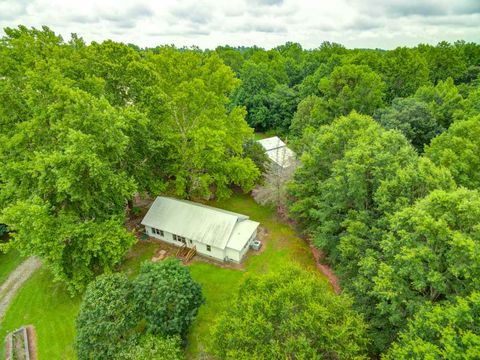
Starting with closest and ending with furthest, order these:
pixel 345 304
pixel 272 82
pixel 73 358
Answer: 1. pixel 345 304
2. pixel 73 358
3. pixel 272 82

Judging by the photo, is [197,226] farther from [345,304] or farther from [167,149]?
[345,304]

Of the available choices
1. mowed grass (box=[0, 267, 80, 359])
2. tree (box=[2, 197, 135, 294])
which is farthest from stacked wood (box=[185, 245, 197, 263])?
mowed grass (box=[0, 267, 80, 359])

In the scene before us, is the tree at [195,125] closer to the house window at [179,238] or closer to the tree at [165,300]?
the house window at [179,238]

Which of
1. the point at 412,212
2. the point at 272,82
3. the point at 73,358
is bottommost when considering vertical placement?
the point at 73,358

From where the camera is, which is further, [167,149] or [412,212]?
[167,149]

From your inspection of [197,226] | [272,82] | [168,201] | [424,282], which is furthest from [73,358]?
[272,82]

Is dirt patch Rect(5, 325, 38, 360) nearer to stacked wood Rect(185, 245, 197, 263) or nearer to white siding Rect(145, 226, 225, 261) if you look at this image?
white siding Rect(145, 226, 225, 261)
